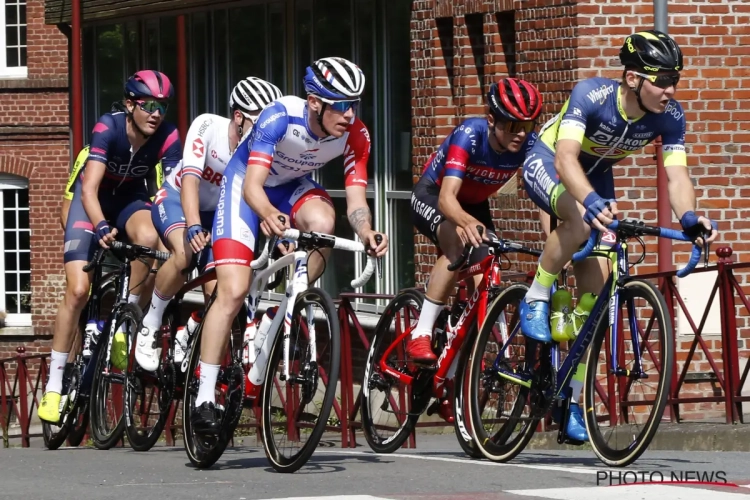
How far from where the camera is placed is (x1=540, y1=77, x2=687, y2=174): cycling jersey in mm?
7266

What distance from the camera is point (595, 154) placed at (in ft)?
24.9

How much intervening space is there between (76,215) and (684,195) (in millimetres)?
4527

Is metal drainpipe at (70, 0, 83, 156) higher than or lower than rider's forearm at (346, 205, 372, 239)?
higher

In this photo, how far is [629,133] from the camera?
24.2 feet

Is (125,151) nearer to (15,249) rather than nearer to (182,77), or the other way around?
(182,77)

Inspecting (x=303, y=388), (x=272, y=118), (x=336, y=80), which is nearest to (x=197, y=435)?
(x=303, y=388)

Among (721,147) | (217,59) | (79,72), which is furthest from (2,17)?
(721,147)

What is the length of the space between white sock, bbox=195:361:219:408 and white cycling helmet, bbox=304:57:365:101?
1.38m

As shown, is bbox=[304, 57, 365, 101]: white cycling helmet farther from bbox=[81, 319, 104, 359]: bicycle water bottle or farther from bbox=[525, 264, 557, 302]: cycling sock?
bbox=[81, 319, 104, 359]: bicycle water bottle

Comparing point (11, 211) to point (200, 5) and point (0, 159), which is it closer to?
point (0, 159)

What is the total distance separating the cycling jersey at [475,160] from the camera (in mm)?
8359

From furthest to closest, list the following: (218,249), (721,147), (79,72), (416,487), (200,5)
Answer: (79,72) → (200,5) → (721,147) → (218,249) → (416,487)

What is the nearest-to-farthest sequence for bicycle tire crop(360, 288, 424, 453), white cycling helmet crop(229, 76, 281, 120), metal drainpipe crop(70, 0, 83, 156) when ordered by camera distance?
1. bicycle tire crop(360, 288, 424, 453)
2. white cycling helmet crop(229, 76, 281, 120)
3. metal drainpipe crop(70, 0, 83, 156)

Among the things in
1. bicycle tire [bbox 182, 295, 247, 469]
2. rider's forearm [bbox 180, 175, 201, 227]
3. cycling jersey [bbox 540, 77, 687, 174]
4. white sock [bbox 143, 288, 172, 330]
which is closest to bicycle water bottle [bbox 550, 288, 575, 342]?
cycling jersey [bbox 540, 77, 687, 174]
